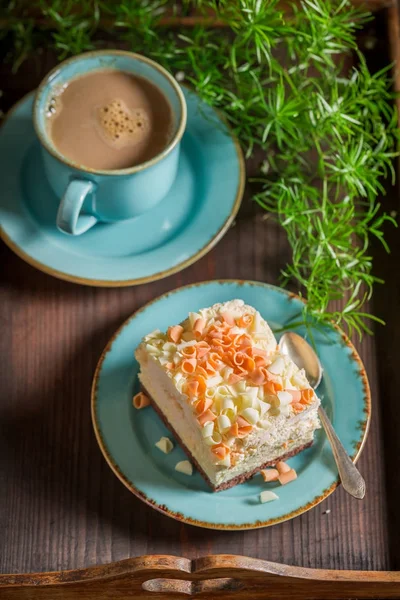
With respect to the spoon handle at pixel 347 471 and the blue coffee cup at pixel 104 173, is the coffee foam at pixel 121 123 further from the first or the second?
the spoon handle at pixel 347 471

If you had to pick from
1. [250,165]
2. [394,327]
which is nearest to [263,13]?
[250,165]

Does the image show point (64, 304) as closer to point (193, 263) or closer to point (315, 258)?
point (193, 263)

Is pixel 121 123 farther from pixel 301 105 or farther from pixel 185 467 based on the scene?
pixel 185 467

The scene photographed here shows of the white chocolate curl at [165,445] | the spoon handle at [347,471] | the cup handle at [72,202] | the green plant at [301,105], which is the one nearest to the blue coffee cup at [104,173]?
the cup handle at [72,202]

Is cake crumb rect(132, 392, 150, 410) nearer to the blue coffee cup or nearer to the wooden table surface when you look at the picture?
the wooden table surface

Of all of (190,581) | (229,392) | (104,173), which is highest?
(104,173)

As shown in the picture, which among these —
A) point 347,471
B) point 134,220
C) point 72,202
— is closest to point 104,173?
point 72,202

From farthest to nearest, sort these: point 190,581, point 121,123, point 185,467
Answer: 1. point 121,123
2. point 185,467
3. point 190,581
